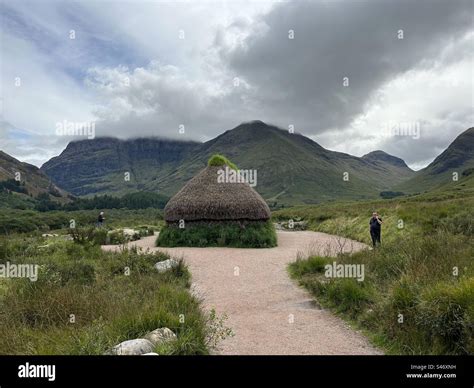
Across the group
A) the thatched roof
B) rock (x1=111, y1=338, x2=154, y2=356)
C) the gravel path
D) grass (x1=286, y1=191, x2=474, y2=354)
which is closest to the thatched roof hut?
the thatched roof

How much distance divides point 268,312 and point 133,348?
4124mm

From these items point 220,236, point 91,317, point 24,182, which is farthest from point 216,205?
point 24,182

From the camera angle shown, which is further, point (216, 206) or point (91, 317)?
point (216, 206)

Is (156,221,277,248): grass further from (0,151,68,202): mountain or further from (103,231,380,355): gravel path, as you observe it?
(0,151,68,202): mountain

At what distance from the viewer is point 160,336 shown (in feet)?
16.5

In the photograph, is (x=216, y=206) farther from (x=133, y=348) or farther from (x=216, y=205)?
(x=133, y=348)

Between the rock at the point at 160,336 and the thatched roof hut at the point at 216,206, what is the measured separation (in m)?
16.0

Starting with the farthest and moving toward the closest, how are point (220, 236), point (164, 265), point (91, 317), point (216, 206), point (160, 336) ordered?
point (216, 206)
point (220, 236)
point (164, 265)
point (91, 317)
point (160, 336)

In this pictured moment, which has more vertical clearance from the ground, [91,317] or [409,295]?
[409,295]

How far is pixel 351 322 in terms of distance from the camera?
693 centimetres

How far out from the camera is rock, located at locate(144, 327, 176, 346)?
16.1 feet

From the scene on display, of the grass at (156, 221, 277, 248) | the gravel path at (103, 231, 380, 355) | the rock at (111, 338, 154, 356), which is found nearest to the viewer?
the rock at (111, 338, 154, 356)

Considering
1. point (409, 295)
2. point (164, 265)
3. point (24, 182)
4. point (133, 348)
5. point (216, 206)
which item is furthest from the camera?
point (24, 182)
